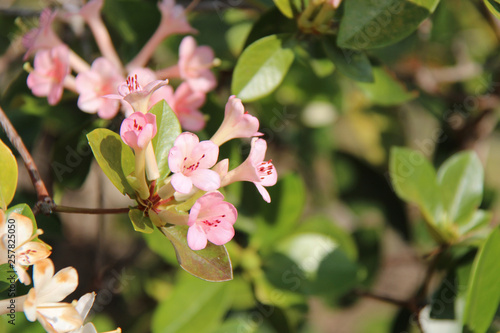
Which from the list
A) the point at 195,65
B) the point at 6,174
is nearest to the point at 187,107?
the point at 195,65

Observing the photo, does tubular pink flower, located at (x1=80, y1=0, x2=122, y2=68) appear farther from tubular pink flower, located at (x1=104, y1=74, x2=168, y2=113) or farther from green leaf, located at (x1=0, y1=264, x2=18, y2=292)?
green leaf, located at (x1=0, y1=264, x2=18, y2=292)

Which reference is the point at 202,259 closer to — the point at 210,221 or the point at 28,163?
the point at 210,221

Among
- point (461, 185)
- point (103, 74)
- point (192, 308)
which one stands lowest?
point (192, 308)

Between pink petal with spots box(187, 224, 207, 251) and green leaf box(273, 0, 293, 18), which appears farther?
green leaf box(273, 0, 293, 18)

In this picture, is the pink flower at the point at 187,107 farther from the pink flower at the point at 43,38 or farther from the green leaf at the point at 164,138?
the pink flower at the point at 43,38

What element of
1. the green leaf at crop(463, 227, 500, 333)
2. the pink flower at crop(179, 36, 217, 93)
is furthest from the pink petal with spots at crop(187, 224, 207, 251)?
the green leaf at crop(463, 227, 500, 333)

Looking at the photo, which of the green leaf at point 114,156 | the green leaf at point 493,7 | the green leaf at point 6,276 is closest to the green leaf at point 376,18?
the green leaf at point 493,7
